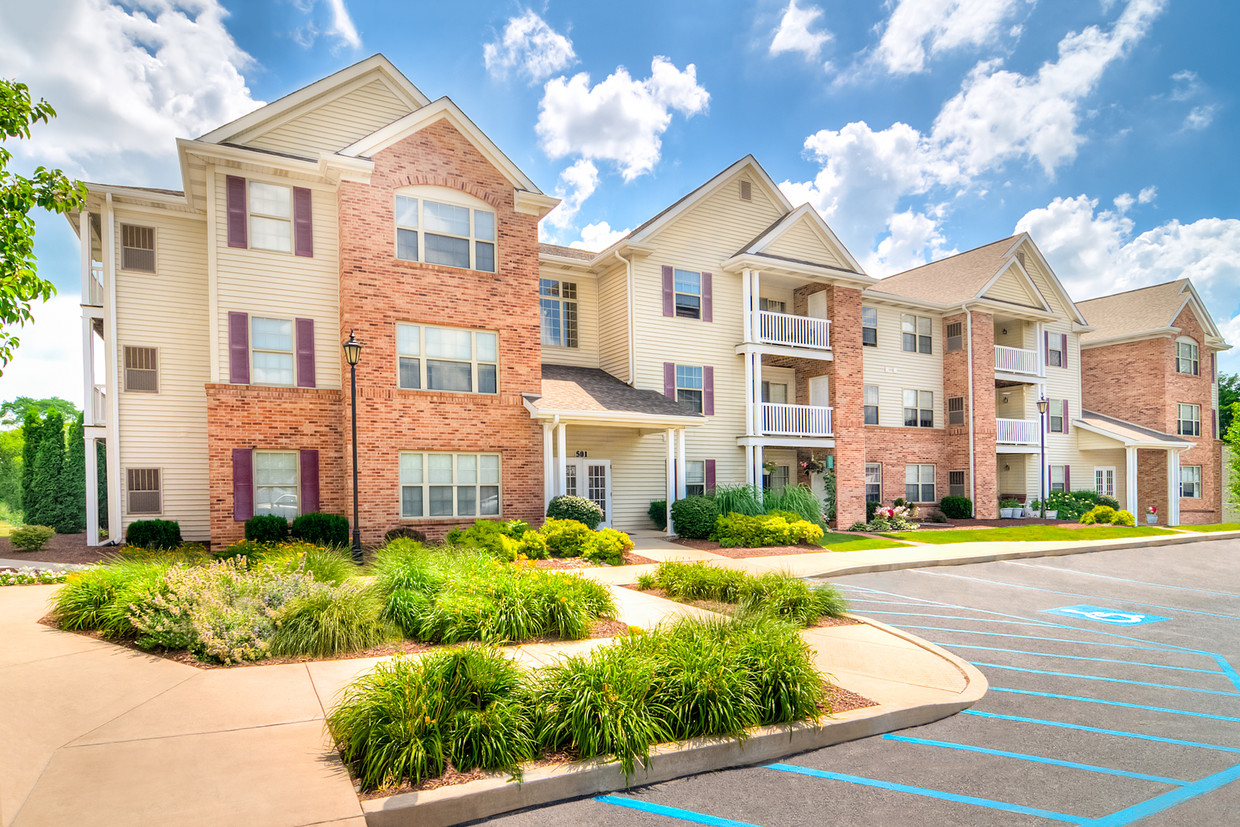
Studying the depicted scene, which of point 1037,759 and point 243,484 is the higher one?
point 243,484

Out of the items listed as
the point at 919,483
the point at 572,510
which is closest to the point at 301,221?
the point at 572,510

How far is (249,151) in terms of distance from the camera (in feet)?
51.7

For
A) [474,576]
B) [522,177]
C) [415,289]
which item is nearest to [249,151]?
[415,289]

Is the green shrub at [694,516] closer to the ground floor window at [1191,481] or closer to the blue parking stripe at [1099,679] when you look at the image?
the blue parking stripe at [1099,679]

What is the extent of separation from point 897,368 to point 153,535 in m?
25.0

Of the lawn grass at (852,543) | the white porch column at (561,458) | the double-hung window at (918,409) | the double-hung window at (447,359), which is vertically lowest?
the lawn grass at (852,543)

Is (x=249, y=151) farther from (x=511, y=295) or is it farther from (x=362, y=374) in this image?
(x=511, y=295)

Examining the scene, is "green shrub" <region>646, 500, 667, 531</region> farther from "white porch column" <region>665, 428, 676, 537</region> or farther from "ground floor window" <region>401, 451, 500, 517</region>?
"ground floor window" <region>401, 451, 500, 517</region>

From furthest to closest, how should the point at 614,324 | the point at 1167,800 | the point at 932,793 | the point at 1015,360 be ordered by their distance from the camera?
the point at 1015,360 → the point at 614,324 → the point at 932,793 → the point at 1167,800

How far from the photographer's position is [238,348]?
52.7 ft

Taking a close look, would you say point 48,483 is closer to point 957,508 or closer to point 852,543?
point 852,543

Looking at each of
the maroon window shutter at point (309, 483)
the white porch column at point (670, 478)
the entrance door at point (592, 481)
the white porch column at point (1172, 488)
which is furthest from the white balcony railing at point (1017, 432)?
the maroon window shutter at point (309, 483)

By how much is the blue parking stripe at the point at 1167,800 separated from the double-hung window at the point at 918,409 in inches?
937

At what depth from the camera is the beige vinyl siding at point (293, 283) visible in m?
16.0
